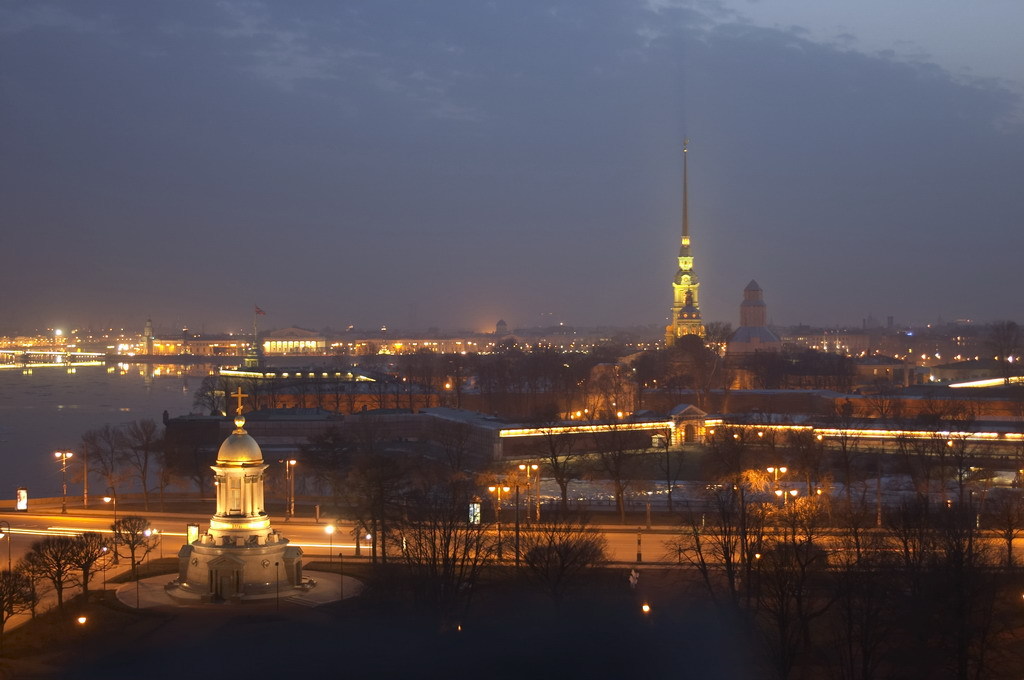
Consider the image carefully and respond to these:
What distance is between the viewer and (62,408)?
123ft

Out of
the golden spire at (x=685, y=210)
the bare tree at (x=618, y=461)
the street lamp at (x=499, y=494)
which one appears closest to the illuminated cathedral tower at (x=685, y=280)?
the golden spire at (x=685, y=210)

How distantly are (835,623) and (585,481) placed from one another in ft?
32.2

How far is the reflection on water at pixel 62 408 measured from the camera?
21031 mm

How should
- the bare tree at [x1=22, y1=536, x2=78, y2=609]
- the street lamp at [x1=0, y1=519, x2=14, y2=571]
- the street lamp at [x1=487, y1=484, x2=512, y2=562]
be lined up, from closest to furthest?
1. the bare tree at [x1=22, y1=536, x2=78, y2=609]
2. the street lamp at [x1=487, y1=484, x2=512, y2=562]
3. the street lamp at [x1=0, y1=519, x2=14, y2=571]

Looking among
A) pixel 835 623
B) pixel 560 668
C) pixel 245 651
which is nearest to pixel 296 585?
pixel 245 651

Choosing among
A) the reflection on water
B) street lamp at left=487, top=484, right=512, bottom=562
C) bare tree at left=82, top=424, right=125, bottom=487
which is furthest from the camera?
the reflection on water

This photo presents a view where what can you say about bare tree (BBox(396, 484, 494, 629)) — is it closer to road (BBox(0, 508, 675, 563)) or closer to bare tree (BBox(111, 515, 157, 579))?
road (BBox(0, 508, 675, 563))

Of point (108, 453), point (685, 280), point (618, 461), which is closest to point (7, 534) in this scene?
point (108, 453)

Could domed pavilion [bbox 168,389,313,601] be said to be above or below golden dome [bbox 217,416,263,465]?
below

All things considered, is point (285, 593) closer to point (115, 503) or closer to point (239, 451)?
point (239, 451)

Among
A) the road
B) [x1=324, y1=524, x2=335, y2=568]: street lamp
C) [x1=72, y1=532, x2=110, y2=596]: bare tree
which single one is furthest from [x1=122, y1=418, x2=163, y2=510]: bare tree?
[x1=72, y1=532, x2=110, y2=596]: bare tree

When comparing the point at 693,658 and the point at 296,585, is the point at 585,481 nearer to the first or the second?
the point at 296,585

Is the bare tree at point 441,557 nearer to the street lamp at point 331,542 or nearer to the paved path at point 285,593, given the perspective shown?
the paved path at point 285,593

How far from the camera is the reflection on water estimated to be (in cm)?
2103
